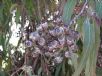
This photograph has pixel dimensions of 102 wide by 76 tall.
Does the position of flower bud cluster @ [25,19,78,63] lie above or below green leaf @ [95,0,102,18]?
below

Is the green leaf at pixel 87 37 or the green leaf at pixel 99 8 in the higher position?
the green leaf at pixel 99 8

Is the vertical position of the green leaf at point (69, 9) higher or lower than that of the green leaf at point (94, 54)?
higher

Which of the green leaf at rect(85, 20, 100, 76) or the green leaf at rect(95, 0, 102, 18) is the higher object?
the green leaf at rect(95, 0, 102, 18)

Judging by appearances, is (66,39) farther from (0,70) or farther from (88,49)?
(0,70)

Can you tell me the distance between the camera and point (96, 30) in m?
0.73

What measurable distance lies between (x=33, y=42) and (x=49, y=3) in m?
0.51

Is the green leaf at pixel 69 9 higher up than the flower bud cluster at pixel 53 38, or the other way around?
the green leaf at pixel 69 9

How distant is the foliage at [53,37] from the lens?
2.29ft

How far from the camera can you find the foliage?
2.29 ft

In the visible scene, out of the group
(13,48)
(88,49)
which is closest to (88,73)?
(88,49)

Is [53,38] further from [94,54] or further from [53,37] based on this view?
[94,54]

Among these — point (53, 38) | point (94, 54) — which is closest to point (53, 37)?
point (53, 38)

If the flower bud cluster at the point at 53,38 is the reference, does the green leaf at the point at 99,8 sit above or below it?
above

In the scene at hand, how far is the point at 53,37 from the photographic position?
2.47ft
